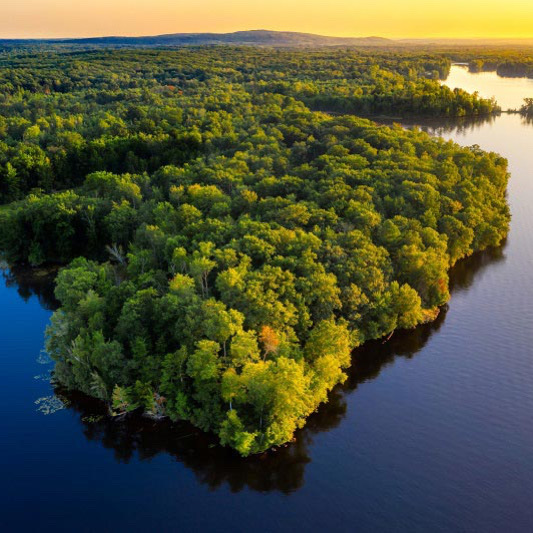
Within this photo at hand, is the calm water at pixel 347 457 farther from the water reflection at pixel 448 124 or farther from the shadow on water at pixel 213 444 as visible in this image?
the water reflection at pixel 448 124

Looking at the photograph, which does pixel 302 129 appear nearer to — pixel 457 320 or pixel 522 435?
pixel 457 320

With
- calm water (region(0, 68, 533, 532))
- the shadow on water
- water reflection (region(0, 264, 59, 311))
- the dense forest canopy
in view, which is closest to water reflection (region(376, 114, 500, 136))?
the dense forest canopy

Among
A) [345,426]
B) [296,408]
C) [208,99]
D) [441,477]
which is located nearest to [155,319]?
[296,408]

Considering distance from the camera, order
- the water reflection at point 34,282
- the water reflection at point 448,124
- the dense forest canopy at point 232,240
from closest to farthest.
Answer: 1. the dense forest canopy at point 232,240
2. the water reflection at point 34,282
3. the water reflection at point 448,124

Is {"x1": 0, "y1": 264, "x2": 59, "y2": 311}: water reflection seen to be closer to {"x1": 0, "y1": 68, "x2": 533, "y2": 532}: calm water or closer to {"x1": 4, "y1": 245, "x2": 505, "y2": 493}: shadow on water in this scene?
{"x1": 0, "y1": 68, "x2": 533, "y2": 532}: calm water

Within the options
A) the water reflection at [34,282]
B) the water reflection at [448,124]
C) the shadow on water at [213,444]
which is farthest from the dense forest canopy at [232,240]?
the water reflection at [448,124]

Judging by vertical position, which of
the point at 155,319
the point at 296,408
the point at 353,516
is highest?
the point at 155,319

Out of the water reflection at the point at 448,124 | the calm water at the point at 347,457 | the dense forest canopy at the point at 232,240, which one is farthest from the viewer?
the water reflection at the point at 448,124
